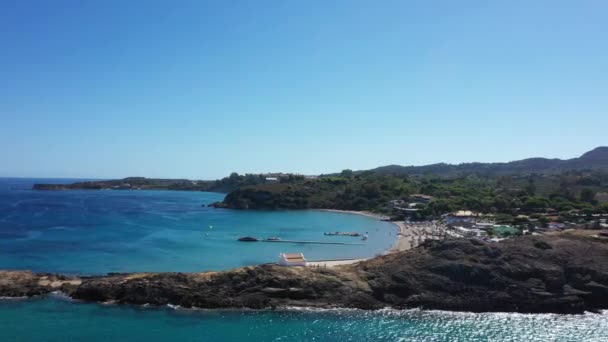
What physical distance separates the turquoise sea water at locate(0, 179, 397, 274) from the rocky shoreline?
26.7 feet

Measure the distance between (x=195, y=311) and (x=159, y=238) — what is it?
1273 inches

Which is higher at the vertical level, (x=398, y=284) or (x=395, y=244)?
(x=395, y=244)

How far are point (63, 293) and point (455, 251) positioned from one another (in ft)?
98.9

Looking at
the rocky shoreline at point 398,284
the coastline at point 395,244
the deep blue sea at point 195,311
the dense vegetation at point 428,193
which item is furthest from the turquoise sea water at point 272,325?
the dense vegetation at point 428,193

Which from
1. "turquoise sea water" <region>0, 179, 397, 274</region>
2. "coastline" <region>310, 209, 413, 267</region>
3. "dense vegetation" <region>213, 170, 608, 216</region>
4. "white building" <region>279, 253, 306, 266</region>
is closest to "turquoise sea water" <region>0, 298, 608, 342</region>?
"white building" <region>279, 253, 306, 266</region>

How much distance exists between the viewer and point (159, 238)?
59.7 metres

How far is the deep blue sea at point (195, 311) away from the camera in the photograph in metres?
25.9

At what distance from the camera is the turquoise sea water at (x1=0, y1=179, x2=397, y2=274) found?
43438mm

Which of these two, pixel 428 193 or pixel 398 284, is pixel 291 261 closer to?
pixel 398 284

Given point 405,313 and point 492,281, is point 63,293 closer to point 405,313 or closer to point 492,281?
point 405,313

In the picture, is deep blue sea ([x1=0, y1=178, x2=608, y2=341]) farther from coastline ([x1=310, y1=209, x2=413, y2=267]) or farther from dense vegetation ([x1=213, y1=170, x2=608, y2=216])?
dense vegetation ([x1=213, y1=170, x2=608, y2=216])

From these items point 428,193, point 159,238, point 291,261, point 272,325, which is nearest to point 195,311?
point 272,325

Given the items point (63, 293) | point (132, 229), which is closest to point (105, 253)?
point (63, 293)

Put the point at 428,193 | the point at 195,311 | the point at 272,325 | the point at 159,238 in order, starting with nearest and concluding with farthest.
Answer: the point at 272,325 → the point at 195,311 → the point at 159,238 → the point at 428,193
